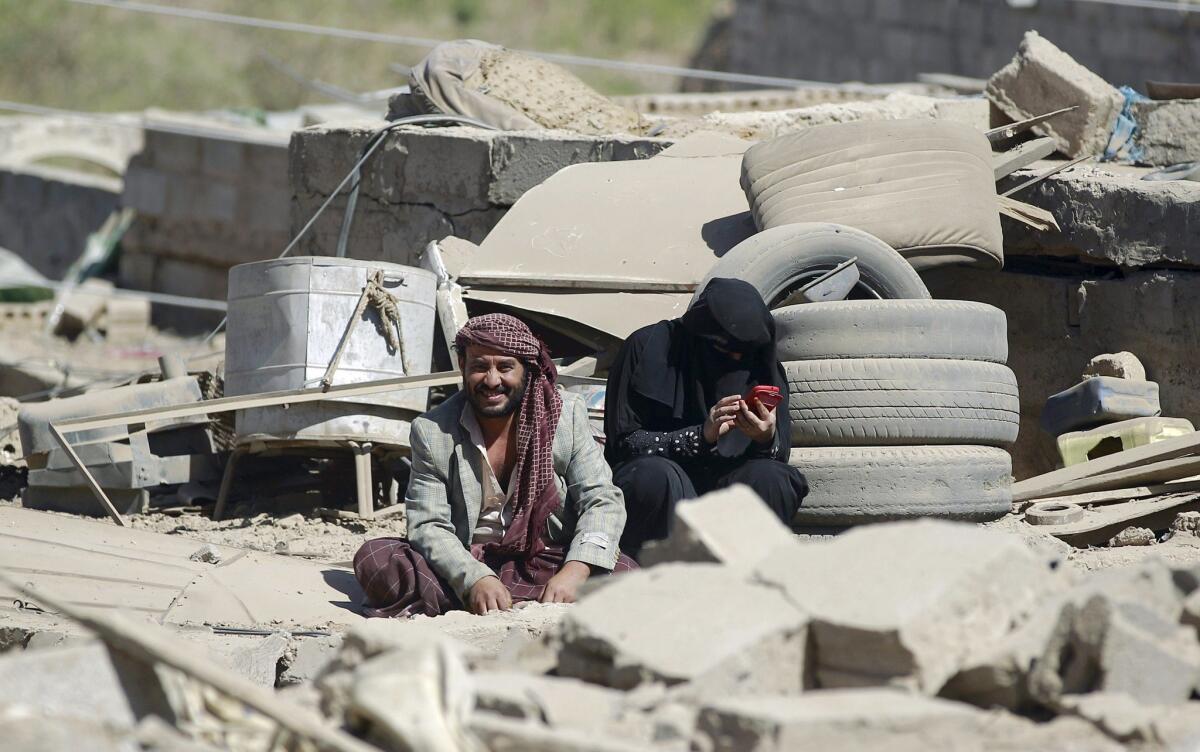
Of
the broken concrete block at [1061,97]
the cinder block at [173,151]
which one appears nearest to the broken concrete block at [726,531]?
the broken concrete block at [1061,97]

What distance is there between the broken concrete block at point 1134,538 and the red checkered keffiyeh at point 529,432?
207 centimetres

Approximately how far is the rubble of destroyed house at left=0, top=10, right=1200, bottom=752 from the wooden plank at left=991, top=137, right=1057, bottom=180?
0.12 ft

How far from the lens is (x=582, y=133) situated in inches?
313

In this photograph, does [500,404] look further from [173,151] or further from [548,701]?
[173,151]

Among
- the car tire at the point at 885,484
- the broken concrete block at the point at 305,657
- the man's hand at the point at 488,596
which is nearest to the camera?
the broken concrete block at the point at 305,657

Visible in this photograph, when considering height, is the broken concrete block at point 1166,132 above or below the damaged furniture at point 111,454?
above

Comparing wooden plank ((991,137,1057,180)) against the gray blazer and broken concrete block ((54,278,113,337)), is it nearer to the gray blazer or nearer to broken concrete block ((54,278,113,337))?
the gray blazer

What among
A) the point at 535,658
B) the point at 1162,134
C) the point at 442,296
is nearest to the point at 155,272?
the point at 442,296

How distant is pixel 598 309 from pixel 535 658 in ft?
11.3

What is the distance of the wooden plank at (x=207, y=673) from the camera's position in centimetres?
267

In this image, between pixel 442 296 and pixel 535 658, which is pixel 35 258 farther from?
pixel 535 658

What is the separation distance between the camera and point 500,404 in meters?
4.79

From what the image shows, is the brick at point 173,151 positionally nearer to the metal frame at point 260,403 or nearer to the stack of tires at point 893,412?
the metal frame at point 260,403

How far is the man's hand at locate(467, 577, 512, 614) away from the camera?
4.63 meters
